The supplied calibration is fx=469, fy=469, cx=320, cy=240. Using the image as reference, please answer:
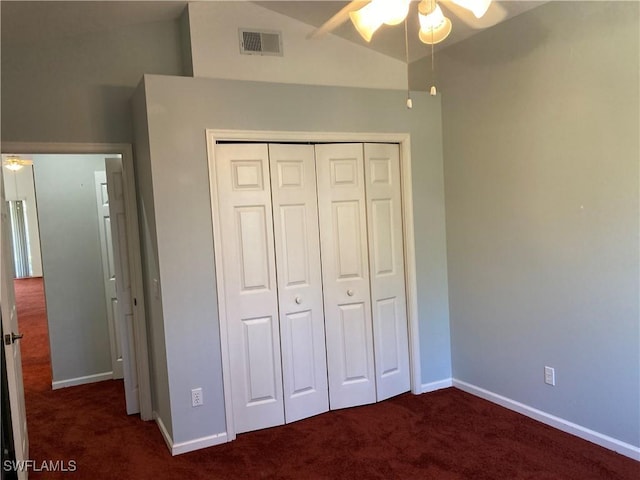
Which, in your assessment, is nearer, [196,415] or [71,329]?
[196,415]

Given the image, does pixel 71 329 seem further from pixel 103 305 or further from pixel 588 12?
pixel 588 12

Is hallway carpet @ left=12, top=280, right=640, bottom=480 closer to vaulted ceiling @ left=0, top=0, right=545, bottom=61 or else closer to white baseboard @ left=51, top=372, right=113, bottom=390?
white baseboard @ left=51, top=372, right=113, bottom=390

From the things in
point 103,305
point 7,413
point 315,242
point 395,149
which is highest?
point 395,149

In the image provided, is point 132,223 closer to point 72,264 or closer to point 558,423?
point 72,264

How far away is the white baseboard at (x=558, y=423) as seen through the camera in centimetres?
260

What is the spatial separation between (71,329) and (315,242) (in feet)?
8.37

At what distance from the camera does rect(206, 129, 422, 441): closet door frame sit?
2.93 m

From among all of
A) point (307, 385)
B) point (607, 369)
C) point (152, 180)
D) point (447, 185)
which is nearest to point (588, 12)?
point (447, 185)

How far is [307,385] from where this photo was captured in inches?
129

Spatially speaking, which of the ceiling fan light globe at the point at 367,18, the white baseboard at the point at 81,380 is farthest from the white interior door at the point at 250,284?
the white baseboard at the point at 81,380

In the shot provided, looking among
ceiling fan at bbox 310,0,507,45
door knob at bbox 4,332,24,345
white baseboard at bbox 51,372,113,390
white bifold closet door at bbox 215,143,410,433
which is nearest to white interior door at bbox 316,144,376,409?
white bifold closet door at bbox 215,143,410,433

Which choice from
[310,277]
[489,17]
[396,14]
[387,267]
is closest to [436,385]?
[387,267]

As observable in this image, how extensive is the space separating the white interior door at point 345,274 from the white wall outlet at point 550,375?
115cm

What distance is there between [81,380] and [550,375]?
3.88 m
